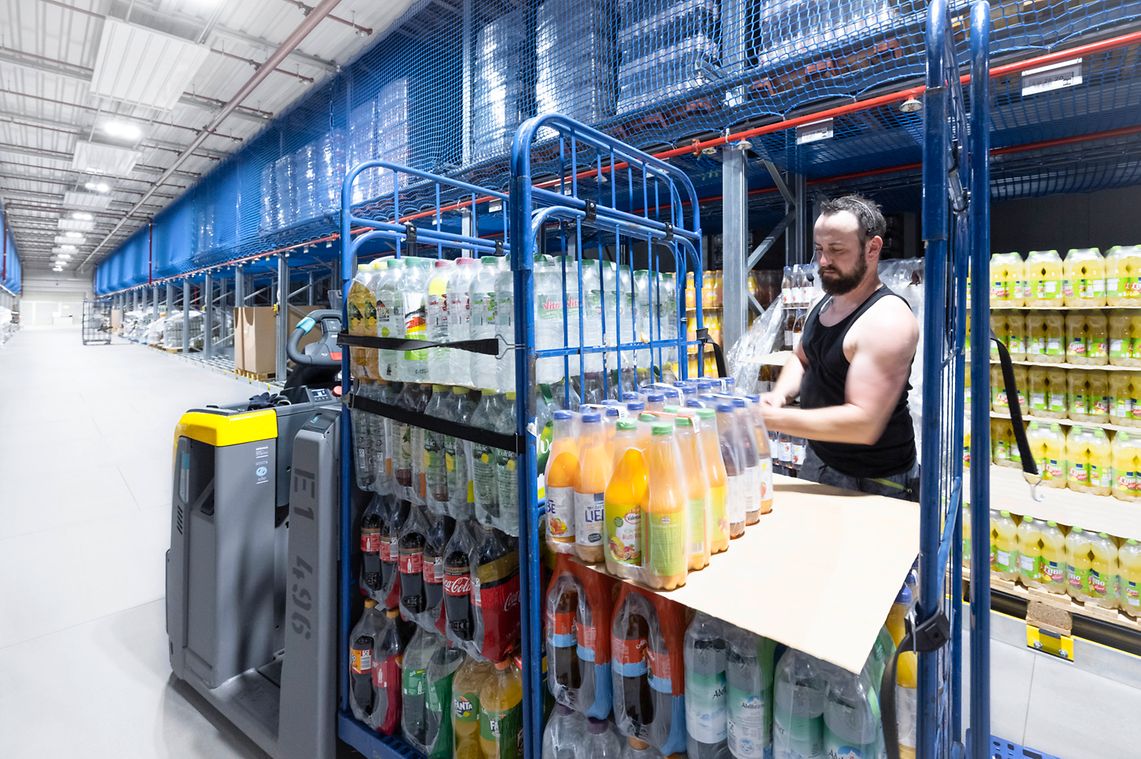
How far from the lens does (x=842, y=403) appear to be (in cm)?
213

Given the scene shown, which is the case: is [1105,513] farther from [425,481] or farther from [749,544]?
[425,481]

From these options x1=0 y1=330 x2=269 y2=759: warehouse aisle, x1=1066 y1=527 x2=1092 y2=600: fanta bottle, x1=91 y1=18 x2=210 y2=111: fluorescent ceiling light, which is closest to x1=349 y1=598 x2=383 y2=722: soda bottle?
x1=0 y1=330 x2=269 y2=759: warehouse aisle

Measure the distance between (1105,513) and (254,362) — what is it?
434 inches

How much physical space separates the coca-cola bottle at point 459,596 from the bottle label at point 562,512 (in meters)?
0.44

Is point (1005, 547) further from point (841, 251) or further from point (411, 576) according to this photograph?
point (411, 576)

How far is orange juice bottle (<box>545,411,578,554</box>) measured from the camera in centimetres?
131

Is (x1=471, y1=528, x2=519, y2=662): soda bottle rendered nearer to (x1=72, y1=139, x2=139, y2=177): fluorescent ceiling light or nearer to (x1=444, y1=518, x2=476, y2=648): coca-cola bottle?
(x1=444, y1=518, x2=476, y2=648): coca-cola bottle

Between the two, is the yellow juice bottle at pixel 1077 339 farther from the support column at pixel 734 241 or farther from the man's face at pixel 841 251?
the man's face at pixel 841 251

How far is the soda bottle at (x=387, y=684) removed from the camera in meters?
1.88

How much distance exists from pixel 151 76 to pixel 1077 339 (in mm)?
9397

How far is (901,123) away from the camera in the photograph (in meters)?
3.10

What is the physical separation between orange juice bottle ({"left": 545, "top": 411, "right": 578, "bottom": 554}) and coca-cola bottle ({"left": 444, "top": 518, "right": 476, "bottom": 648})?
42 cm

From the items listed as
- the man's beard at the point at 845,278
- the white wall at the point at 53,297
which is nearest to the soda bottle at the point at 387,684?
the man's beard at the point at 845,278

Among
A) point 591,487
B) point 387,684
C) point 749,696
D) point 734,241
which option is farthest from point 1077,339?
point 387,684
